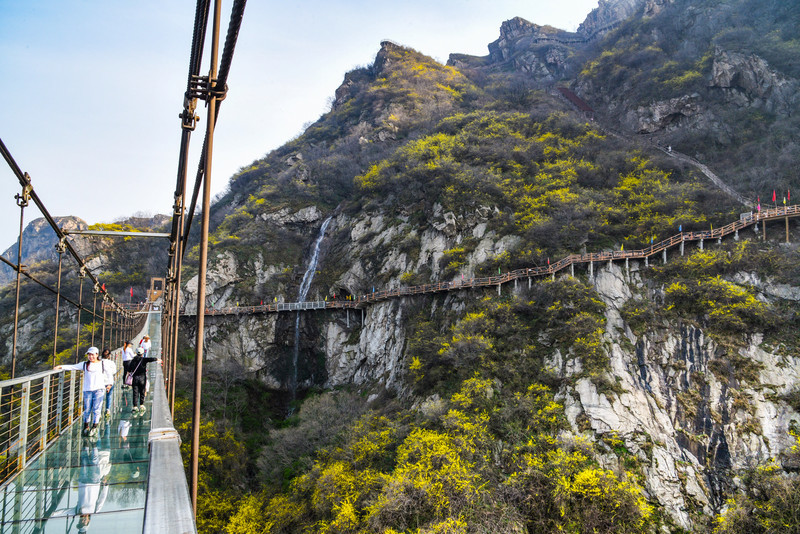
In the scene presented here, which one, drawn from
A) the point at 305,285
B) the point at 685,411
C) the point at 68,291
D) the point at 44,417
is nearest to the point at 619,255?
the point at 685,411

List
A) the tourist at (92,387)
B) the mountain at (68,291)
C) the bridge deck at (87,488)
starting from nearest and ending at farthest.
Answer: the bridge deck at (87,488)
the tourist at (92,387)
the mountain at (68,291)

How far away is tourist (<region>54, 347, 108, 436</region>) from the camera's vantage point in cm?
624

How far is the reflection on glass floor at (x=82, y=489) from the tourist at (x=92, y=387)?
1.89 ft

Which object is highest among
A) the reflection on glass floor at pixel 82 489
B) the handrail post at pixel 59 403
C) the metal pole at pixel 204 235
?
the metal pole at pixel 204 235

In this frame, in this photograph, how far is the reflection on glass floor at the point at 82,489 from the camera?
3.15 metres

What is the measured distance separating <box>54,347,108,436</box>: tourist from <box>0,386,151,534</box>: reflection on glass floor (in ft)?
1.89

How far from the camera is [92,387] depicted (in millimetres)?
6289

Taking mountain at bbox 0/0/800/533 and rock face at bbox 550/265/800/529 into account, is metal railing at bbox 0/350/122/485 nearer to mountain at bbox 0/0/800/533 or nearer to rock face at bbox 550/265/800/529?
mountain at bbox 0/0/800/533

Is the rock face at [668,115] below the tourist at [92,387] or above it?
above

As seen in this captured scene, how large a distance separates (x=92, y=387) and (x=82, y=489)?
3.00 meters

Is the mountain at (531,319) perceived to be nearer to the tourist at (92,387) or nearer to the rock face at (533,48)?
the tourist at (92,387)

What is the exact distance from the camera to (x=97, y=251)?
4403 centimetres

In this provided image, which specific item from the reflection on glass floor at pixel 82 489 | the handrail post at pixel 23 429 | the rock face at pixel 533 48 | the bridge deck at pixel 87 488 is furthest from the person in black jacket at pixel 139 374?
the rock face at pixel 533 48

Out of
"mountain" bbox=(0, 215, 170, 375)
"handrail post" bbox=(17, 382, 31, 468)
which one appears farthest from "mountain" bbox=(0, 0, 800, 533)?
"handrail post" bbox=(17, 382, 31, 468)
